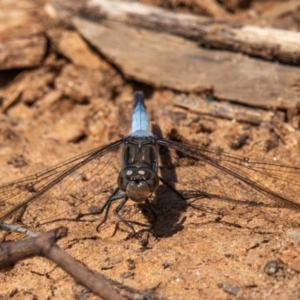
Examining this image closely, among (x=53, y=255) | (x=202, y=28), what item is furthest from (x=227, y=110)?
(x=53, y=255)

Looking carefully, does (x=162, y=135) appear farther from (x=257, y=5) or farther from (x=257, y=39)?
(x=257, y=5)

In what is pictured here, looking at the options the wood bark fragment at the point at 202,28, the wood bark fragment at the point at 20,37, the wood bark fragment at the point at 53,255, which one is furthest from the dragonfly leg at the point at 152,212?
the wood bark fragment at the point at 20,37

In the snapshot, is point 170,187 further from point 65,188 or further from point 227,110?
point 227,110

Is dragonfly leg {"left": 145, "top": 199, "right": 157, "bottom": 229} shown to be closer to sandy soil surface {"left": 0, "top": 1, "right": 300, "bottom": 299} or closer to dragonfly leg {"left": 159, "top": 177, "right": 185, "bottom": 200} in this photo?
sandy soil surface {"left": 0, "top": 1, "right": 300, "bottom": 299}

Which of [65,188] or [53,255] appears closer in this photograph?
[53,255]

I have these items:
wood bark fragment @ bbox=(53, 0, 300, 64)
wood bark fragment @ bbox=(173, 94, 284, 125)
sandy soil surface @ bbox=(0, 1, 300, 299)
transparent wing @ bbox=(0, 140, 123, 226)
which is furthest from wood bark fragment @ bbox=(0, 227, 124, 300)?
wood bark fragment @ bbox=(53, 0, 300, 64)

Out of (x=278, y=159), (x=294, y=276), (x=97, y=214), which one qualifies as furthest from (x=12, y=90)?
(x=294, y=276)

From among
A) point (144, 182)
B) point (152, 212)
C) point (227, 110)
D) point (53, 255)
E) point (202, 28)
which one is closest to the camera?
point (53, 255)

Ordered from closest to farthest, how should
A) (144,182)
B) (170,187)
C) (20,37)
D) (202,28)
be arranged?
(144,182)
(170,187)
(202,28)
(20,37)
